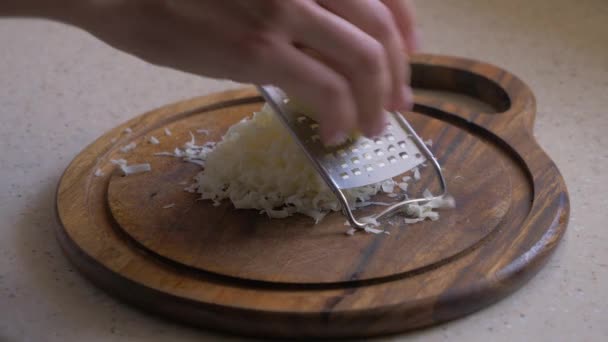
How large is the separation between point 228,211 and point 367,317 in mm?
284

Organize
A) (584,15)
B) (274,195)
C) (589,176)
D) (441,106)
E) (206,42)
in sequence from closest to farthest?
(206,42)
(274,195)
(589,176)
(441,106)
(584,15)

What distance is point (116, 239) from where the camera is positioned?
983 mm

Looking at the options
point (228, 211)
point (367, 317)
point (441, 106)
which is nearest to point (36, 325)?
point (228, 211)

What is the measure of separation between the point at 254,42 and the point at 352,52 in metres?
0.11

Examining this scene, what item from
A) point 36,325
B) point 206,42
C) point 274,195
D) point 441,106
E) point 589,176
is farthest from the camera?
point 441,106

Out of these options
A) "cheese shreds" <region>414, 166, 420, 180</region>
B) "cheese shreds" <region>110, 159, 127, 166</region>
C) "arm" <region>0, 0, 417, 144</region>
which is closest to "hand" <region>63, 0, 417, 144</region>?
"arm" <region>0, 0, 417, 144</region>

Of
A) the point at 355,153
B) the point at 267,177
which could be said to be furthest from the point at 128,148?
the point at 355,153

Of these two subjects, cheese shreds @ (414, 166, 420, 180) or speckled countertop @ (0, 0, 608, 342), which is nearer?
speckled countertop @ (0, 0, 608, 342)

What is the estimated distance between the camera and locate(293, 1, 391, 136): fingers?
81 cm

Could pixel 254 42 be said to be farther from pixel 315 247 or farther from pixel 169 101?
pixel 169 101

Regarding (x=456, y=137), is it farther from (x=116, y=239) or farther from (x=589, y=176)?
(x=116, y=239)

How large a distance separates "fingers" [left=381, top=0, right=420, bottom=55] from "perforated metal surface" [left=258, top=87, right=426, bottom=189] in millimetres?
133

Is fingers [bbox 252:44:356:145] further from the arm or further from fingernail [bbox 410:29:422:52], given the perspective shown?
fingernail [bbox 410:29:422:52]

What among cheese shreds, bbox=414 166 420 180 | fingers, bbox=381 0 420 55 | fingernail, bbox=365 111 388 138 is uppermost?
fingers, bbox=381 0 420 55
